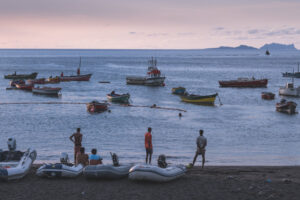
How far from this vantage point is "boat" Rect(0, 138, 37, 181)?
14.1 meters

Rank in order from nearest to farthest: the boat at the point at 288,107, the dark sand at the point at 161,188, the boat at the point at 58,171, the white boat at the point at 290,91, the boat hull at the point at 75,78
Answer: the dark sand at the point at 161,188, the boat at the point at 58,171, the boat at the point at 288,107, the white boat at the point at 290,91, the boat hull at the point at 75,78

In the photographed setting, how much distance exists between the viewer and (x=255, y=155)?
23.4 m

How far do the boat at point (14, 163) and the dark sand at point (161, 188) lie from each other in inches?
10.1

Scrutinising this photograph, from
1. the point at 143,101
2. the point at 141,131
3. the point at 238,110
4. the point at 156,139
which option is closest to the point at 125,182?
the point at 156,139

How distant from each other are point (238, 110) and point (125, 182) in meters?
33.2

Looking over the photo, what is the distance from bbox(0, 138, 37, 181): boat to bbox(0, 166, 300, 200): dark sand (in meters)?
0.26

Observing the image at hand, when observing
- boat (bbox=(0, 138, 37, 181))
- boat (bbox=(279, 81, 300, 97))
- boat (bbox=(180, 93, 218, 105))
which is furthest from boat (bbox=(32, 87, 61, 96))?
boat (bbox=(0, 138, 37, 181))

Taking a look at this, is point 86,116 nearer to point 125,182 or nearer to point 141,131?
point 141,131

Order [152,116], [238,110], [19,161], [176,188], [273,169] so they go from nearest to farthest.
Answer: [176,188] → [19,161] → [273,169] → [152,116] → [238,110]

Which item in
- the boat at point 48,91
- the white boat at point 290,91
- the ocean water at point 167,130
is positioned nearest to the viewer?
the ocean water at point 167,130

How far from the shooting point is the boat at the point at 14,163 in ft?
46.3

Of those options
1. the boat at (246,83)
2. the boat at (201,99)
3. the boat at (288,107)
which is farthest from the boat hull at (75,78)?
the boat at (288,107)

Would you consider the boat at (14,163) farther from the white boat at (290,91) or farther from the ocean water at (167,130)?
the white boat at (290,91)

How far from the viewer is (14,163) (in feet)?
48.6
